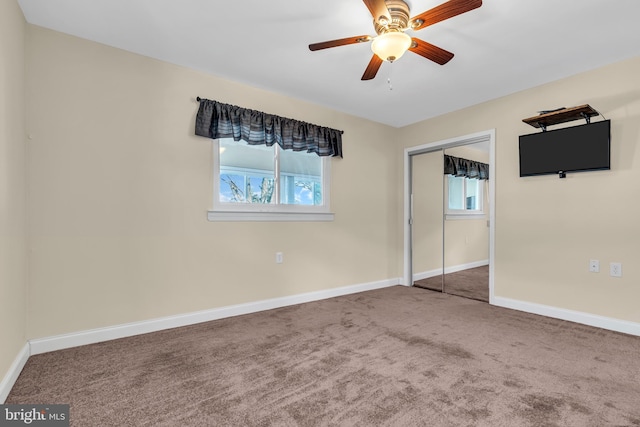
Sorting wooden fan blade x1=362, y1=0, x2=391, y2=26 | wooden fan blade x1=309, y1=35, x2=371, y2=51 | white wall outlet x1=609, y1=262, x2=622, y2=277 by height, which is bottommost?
white wall outlet x1=609, y1=262, x2=622, y2=277

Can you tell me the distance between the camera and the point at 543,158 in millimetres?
3162

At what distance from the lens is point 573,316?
3000mm

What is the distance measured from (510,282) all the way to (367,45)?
291 cm

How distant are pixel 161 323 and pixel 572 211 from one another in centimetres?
399

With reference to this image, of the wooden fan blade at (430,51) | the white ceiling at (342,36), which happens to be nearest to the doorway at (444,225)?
the white ceiling at (342,36)

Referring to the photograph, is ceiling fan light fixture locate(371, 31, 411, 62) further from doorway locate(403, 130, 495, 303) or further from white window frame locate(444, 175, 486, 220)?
white window frame locate(444, 175, 486, 220)

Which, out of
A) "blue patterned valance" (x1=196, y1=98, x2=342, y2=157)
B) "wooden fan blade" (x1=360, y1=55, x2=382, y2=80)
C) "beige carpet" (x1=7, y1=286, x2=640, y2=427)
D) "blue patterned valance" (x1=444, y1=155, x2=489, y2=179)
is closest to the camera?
"beige carpet" (x1=7, y1=286, x2=640, y2=427)

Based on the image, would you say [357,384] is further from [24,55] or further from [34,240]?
[24,55]

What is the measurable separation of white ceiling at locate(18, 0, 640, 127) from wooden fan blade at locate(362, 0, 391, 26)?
0.31 m

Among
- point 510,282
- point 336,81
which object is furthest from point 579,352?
point 336,81

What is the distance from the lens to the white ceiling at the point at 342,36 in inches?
82.8

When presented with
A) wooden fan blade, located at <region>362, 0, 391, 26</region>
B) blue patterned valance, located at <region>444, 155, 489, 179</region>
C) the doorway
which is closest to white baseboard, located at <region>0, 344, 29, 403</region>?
wooden fan blade, located at <region>362, 0, 391, 26</region>

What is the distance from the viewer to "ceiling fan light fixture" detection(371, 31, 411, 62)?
1900 mm

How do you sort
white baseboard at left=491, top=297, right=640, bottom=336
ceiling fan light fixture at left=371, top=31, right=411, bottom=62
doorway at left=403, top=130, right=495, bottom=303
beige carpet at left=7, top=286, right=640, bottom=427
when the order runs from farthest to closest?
doorway at left=403, top=130, right=495, bottom=303
white baseboard at left=491, top=297, right=640, bottom=336
ceiling fan light fixture at left=371, top=31, right=411, bottom=62
beige carpet at left=7, top=286, right=640, bottom=427
